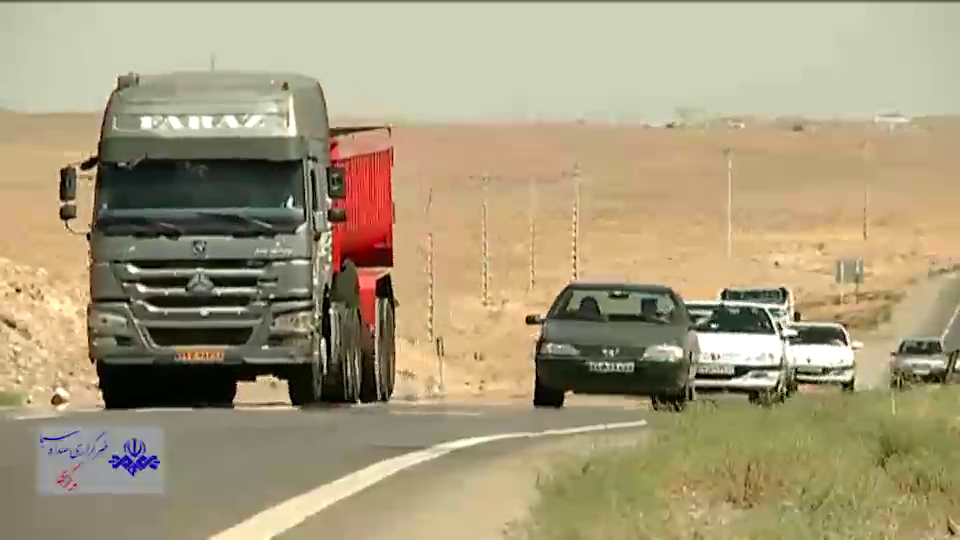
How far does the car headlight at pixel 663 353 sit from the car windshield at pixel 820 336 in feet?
54.5

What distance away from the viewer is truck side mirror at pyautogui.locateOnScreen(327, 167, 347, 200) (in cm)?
2289

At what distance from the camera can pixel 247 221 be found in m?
22.1

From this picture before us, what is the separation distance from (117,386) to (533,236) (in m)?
77.4

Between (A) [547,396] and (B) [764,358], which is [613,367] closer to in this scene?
(A) [547,396]

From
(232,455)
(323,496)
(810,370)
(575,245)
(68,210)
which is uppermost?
(68,210)

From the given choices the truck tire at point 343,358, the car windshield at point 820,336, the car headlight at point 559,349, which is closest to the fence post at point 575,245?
the car windshield at point 820,336

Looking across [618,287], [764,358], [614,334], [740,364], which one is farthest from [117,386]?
[764,358]

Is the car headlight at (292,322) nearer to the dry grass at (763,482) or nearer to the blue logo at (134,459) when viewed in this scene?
the dry grass at (763,482)

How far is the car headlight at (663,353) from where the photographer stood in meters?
25.1

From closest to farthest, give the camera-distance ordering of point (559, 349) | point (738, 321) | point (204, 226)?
point (204, 226), point (559, 349), point (738, 321)

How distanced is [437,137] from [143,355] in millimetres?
120926

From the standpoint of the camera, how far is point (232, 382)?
1018 inches

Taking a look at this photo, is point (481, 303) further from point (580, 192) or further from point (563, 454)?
point (563, 454)

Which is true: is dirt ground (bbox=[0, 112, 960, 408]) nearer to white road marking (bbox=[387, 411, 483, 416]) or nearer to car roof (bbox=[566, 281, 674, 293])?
white road marking (bbox=[387, 411, 483, 416])
